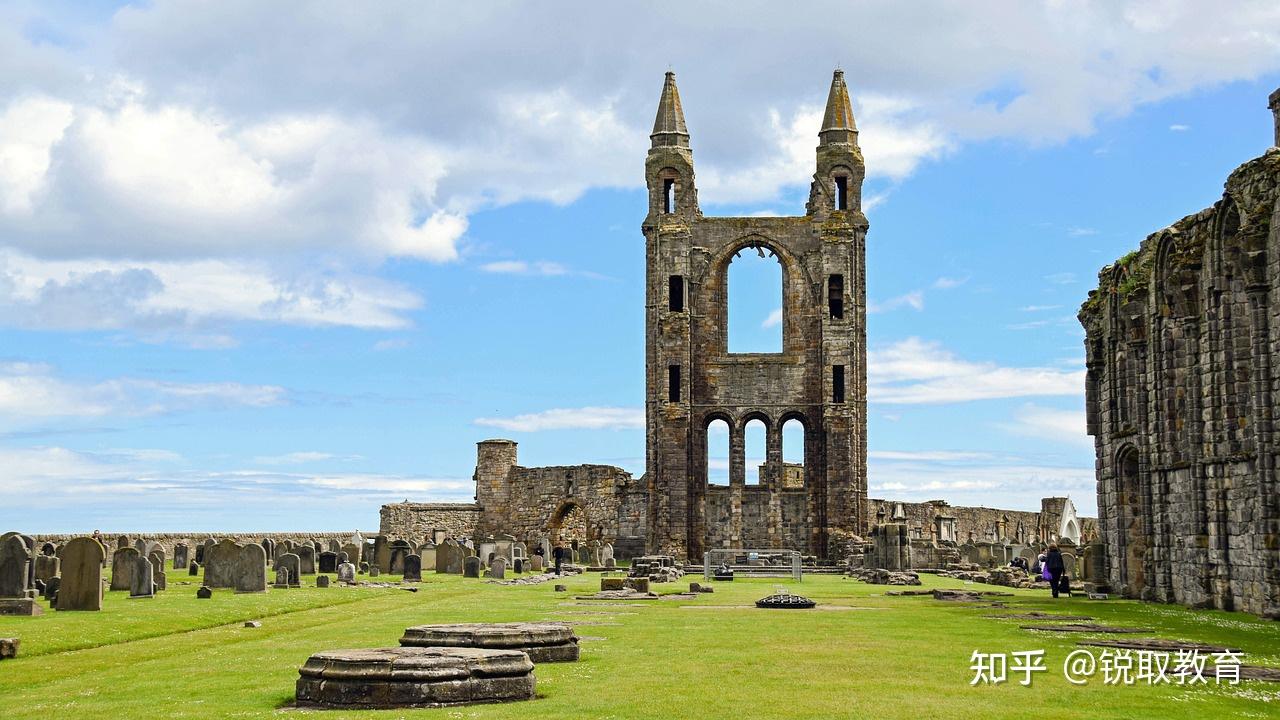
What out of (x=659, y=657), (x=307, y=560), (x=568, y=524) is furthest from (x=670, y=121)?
(x=659, y=657)

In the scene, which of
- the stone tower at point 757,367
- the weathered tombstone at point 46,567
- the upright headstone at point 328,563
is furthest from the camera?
the stone tower at point 757,367

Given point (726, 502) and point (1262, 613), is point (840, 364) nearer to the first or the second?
point (726, 502)

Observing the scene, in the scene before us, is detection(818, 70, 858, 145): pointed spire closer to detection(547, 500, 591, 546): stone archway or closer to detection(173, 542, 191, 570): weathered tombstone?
detection(547, 500, 591, 546): stone archway

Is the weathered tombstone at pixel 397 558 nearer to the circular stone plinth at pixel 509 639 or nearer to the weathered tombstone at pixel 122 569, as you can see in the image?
the weathered tombstone at pixel 122 569

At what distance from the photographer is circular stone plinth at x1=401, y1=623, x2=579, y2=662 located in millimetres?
11781

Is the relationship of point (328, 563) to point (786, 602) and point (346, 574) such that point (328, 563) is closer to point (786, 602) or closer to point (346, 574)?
point (346, 574)

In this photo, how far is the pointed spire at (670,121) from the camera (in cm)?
5016

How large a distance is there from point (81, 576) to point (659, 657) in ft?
33.0

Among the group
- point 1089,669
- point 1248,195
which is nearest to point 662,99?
point 1248,195

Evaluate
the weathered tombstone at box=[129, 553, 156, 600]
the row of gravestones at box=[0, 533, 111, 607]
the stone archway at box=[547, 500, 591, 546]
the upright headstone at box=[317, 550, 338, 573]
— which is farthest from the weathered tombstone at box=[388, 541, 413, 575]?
the row of gravestones at box=[0, 533, 111, 607]

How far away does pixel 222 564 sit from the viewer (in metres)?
24.3

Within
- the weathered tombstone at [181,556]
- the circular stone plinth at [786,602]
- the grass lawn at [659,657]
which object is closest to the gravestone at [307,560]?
the weathered tombstone at [181,556]

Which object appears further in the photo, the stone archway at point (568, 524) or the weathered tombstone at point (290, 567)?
the stone archway at point (568, 524)

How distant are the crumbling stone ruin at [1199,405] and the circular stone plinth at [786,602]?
6.53 m
